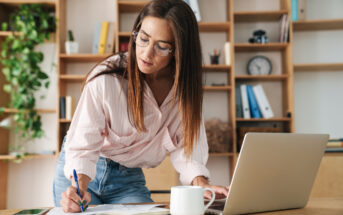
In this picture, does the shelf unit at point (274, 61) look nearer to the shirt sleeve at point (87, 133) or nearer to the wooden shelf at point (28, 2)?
the wooden shelf at point (28, 2)

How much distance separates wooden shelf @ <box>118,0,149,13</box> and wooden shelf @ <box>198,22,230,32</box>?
0.55m

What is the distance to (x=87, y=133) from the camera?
1.28m

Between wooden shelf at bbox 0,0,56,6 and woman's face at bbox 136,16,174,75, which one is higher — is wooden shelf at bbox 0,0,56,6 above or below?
above

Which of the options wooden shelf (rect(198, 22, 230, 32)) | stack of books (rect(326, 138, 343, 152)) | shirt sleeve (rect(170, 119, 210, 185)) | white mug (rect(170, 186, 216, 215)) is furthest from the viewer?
wooden shelf (rect(198, 22, 230, 32))

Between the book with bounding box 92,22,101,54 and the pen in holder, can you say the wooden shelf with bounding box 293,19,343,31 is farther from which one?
the book with bounding box 92,22,101,54

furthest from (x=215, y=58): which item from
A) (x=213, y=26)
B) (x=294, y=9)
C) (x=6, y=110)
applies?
(x=6, y=110)

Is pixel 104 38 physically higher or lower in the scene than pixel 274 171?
higher

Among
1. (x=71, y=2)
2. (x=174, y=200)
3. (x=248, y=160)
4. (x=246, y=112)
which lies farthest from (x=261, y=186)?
(x=71, y=2)

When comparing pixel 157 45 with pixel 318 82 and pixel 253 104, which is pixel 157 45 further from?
pixel 318 82

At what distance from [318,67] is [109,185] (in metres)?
2.61

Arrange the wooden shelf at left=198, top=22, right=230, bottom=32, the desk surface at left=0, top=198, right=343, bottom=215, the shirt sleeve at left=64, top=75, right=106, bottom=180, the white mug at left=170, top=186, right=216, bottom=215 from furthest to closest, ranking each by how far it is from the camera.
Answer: the wooden shelf at left=198, top=22, right=230, bottom=32 → the shirt sleeve at left=64, top=75, right=106, bottom=180 → the desk surface at left=0, top=198, right=343, bottom=215 → the white mug at left=170, top=186, right=216, bottom=215

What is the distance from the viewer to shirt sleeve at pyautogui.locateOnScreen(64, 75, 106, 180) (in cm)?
123

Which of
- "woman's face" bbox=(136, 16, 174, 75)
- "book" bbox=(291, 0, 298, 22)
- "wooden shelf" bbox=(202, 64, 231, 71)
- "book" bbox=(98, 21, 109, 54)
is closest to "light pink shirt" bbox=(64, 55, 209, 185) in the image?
"woman's face" bbox=(136, 16, 174, 75)

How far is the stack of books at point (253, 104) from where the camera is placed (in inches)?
132
